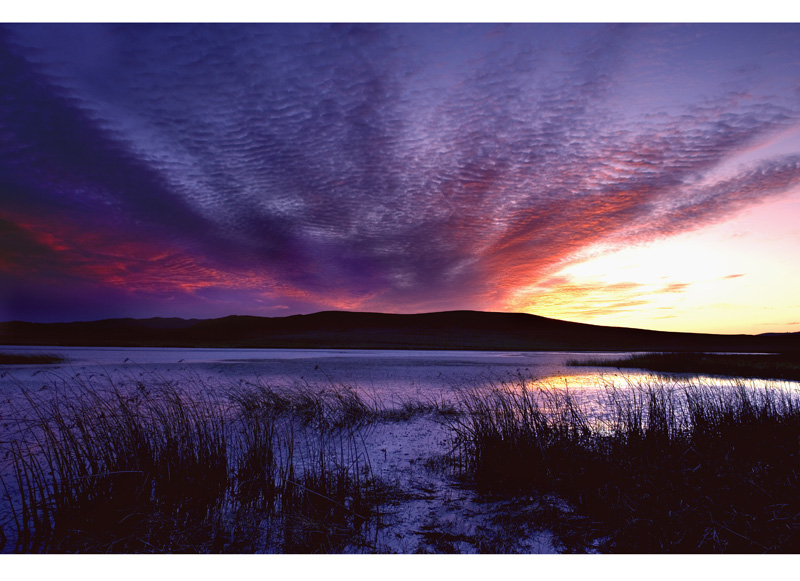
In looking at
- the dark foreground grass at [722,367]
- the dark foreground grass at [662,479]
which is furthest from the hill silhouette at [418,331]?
the dark foreground grass at [662,479]

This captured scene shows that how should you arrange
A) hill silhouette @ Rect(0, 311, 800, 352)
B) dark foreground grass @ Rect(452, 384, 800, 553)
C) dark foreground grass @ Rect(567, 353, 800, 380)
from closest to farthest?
dark foreground grass @ Rect(452, 384, 800, 553)
dark foreground grass @ Rect(567, 353, 800, 380)
hill silhouette @ Rect(0, 311, 800, 352)

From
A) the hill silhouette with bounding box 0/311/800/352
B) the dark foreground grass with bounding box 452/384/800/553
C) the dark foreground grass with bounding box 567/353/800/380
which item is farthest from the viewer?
the hill silhouette with bounding box 0/311/800/352

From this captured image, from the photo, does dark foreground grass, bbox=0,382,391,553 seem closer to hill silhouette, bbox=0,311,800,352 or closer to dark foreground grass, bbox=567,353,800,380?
dark foreground grass, bbox=567,353,800,380

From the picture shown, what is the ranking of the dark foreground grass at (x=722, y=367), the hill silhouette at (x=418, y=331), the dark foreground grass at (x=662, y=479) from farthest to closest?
the hill silhouette at (x=418, y=331) < the dark foreground grass at (x=722, y=367) < the dark foreground grass at (x=662, y=479)

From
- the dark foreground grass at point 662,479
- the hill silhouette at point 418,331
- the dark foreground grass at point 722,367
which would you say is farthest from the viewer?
the hill silhouette at point 418,331

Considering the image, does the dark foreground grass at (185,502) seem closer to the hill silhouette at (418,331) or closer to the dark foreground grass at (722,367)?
the dark foreground grass at (722,367)

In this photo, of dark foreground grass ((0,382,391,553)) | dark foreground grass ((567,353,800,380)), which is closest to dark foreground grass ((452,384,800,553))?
dark foreground grass ((0,382,391,553))

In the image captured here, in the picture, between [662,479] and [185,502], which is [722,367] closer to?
[662,479]

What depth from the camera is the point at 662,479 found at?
498 cm

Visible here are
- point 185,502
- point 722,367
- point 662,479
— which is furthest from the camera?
point 722,367

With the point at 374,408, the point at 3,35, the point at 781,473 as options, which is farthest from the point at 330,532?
the point at 3,35

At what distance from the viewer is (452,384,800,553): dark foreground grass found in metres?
4.04

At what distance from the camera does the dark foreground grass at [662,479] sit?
13.3ft

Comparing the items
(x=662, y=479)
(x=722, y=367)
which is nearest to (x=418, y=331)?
(x=722, y=367)
